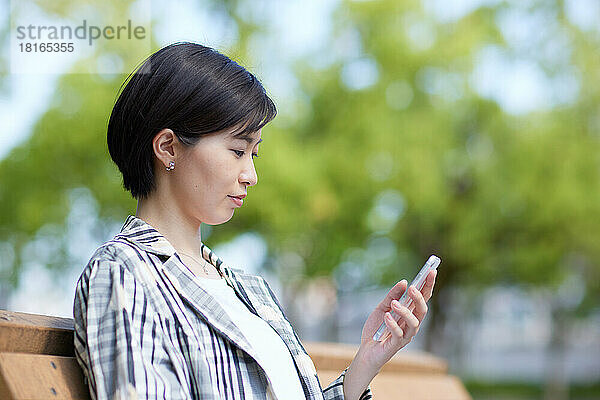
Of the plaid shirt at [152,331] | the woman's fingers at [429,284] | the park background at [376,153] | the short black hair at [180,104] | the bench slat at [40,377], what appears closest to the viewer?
the bench slat at [40,377]

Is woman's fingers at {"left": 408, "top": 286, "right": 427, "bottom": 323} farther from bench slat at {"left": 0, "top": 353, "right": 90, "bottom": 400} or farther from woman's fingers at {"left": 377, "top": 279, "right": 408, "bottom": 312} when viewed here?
bench slat at {"left": 0, "top": 353, "right": 90, "bottom": 400}

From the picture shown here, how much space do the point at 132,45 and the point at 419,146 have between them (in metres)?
4.07

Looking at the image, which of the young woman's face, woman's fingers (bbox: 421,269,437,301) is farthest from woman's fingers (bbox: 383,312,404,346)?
the young woman's face

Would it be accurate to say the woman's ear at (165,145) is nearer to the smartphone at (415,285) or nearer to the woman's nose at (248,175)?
the woman's nose at (248,175)

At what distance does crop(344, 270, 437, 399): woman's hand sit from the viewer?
161 cm

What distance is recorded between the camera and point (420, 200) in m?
10.3

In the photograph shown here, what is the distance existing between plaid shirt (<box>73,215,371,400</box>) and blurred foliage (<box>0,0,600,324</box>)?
7887 mm

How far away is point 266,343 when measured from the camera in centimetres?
162

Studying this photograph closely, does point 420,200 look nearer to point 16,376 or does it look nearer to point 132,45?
point 132,45

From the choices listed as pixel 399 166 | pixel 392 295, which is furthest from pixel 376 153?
pixel 392 295

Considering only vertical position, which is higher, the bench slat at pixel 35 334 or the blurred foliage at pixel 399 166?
the blurred foliage at pixel 399 166

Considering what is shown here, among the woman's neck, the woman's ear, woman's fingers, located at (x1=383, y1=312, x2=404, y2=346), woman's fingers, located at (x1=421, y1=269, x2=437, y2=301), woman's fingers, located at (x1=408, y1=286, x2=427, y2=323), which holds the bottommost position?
woman's fingers, located at (x1=383, y1=312, x2=404, y2=346)

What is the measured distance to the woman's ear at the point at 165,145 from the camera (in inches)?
61.1

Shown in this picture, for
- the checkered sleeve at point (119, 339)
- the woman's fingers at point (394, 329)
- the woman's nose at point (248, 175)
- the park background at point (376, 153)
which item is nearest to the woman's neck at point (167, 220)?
the woman's nose at point (248, 175)
